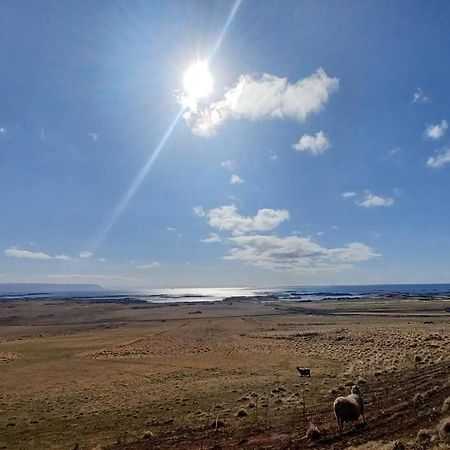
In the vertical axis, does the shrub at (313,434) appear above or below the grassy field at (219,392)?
above

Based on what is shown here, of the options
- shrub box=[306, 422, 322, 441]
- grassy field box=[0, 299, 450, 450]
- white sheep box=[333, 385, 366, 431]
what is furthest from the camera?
grassy field box=[0, 299, 450, 450]

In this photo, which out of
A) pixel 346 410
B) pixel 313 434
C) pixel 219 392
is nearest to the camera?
pixel 313 434

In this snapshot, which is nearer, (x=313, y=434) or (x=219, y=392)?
(x=313, y=434)

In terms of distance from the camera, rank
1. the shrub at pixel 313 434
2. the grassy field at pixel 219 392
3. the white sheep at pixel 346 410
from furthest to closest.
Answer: the grassy field at pixel 219 392
the white sheep at pixel 346 410
the shrub at pixel 313 434

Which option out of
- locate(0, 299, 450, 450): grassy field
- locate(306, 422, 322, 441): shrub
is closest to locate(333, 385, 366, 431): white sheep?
locate(0, 299, 450, 450): grassy field

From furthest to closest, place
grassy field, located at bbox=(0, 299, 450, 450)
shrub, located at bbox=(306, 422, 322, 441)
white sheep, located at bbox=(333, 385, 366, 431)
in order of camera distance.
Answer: grassy field, located at bbox=(0, 299, 450, 450)
white sheep, located at bbox=(333, 385, 366, 431)
shrub, located at bbox=(306, 422, 322, 441)

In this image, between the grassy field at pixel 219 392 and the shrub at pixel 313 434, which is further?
the grassy field at pixel 219 392

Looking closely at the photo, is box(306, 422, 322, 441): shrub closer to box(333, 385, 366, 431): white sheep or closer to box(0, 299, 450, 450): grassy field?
box(0, 299, 450, 450): grassy field

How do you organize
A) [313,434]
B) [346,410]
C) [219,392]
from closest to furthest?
[313,434] → [346,410] → [219,392]

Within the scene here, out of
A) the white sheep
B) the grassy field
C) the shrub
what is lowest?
the grassy field

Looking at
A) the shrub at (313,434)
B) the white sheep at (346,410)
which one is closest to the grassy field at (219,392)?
the shrub at (313,434)

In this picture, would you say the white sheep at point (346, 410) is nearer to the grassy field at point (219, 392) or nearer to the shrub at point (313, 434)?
the grassy field at point (219, 392)

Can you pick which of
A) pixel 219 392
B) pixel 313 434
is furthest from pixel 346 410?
pixel 219 392

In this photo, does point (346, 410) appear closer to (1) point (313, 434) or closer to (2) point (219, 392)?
(1) point (313, 434)
